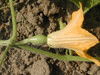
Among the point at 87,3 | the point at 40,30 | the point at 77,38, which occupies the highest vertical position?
the point at 87,3

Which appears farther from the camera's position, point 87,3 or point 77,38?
point 87,3

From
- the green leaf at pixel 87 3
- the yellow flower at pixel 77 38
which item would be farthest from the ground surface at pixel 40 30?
the yellow flower at pixel 77 38

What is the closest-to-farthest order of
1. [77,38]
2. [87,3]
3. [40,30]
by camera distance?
[77,38]
[87,3]
[40,30]

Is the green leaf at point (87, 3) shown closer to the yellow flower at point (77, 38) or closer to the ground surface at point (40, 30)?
the ground surface at point (40, 30)

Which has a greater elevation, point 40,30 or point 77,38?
point 40,30

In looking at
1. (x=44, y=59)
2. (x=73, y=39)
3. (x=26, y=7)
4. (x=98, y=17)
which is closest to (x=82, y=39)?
(x=73, y=39)

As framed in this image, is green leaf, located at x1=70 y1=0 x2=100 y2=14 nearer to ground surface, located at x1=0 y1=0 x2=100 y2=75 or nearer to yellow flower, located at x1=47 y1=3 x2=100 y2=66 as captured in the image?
ground surface, located at x1=0 y1=0 x2=100 y2=75
